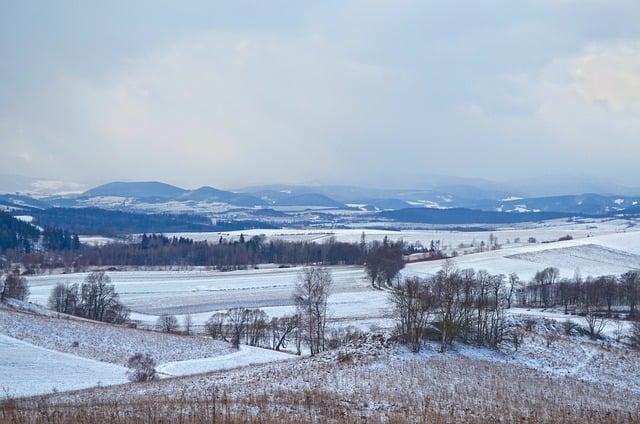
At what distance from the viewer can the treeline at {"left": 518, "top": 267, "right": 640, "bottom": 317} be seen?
62531mm

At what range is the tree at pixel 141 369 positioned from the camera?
2753cm

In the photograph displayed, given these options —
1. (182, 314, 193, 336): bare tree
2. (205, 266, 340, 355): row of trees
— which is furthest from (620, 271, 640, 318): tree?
(182, 314, 193, 336): bare tree

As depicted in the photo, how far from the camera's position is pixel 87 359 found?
111ft

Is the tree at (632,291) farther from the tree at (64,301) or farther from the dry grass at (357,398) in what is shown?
the tree at (64,301)

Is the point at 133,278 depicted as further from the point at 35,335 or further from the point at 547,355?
the point at 547,355

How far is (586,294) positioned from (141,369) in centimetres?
5352

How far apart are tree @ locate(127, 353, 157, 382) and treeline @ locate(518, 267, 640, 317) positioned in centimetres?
4575

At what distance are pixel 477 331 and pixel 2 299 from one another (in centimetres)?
4420

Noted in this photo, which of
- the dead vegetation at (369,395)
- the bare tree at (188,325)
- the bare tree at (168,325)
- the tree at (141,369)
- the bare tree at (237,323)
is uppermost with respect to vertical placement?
the dead vegetation at (369,395)

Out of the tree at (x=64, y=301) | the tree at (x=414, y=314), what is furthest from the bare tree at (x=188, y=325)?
the tree at (x=414, y=314)

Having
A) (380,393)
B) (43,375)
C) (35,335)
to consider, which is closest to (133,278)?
(35,335)

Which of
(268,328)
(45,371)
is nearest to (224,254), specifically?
(268,328)

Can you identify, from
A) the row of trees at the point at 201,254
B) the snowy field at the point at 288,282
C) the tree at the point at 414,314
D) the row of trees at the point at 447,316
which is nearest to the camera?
the tree at the point at 414,314

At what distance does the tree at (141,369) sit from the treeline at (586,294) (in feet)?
150
